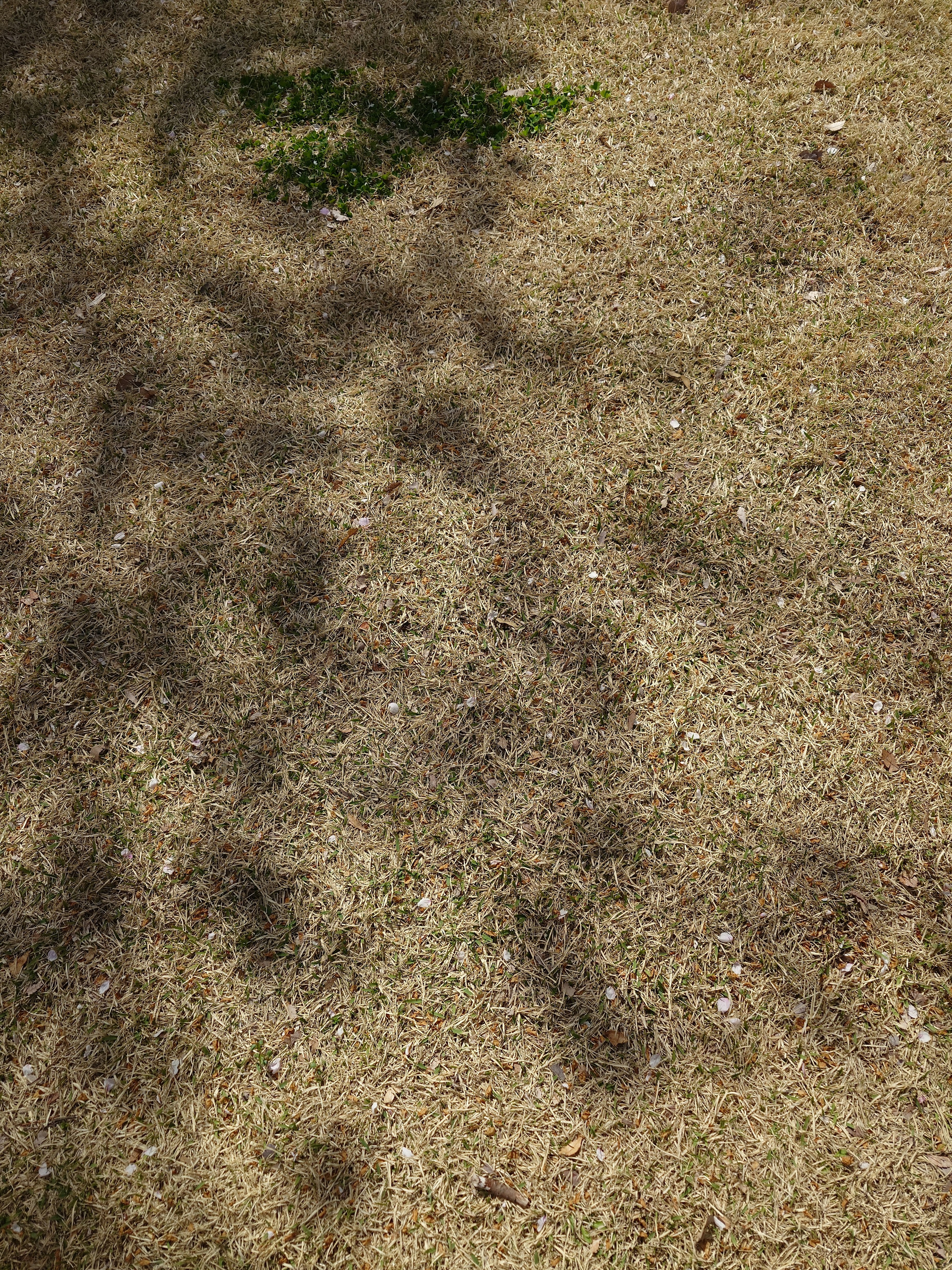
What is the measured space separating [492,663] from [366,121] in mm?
3444

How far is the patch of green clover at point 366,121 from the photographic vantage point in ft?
13.8

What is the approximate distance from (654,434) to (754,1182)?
2893 mm

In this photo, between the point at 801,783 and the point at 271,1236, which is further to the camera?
the point at 801,783

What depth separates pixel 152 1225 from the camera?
233cm

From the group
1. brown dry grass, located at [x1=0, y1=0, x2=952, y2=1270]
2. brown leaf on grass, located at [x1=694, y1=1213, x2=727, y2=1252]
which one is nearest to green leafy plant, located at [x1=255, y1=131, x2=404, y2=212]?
brown dry grass, located at [x1=0, y1=0, x2=952, y2=1270]

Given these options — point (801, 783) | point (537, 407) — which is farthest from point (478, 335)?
point (801, 783)

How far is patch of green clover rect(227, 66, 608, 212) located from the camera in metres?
4.21

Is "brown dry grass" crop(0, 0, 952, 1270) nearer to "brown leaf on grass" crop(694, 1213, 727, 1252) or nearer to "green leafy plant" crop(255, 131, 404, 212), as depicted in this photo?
"brown leaf on grass" crop(694, 1213, 727, 1252)

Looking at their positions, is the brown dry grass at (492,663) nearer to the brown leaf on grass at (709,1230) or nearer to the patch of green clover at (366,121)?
the brown leaf on grass at (709,1230)

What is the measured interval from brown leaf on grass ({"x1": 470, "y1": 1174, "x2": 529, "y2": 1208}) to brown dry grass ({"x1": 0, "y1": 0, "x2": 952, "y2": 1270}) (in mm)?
34

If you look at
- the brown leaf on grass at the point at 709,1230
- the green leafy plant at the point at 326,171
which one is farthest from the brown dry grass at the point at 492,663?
the green leafy plant at the point at 326,171

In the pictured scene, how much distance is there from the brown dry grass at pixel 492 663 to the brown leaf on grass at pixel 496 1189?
34mm

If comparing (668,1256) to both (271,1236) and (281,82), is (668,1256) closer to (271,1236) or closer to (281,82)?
(271,1236)

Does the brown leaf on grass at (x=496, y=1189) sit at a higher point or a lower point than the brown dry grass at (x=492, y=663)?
lower
